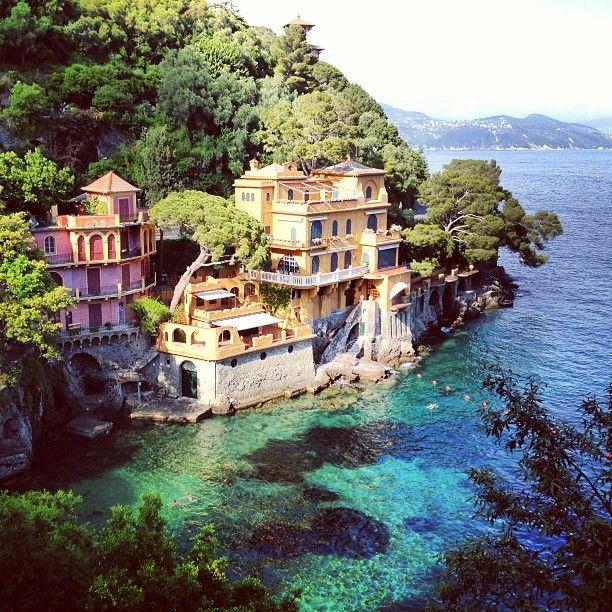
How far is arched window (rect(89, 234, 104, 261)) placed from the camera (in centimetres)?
4117

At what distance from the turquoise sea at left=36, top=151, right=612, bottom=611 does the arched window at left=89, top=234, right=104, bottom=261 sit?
33.3 feet

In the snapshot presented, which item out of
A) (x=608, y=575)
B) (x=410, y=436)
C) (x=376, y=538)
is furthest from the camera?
(x=410, y=436)

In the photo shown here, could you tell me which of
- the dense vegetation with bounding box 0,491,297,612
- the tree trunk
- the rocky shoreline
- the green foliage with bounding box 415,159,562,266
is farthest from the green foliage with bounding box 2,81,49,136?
the dense vegetation with bounding box 0,491,297,612

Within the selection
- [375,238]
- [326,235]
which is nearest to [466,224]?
[375,238]

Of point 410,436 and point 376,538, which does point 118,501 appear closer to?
point 376,538

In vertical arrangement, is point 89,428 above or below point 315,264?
below

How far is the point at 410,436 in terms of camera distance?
128ft

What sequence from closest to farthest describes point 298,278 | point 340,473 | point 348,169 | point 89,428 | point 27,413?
point 340,473 → point 27,413 → point 89,428 → point 298,278 → point 348,169

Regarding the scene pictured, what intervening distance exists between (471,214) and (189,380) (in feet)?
108

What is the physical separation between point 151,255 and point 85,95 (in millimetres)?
17214

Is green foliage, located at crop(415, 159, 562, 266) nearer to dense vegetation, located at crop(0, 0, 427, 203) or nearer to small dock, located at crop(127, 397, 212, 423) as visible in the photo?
dense vegetation, located at crop(0, 0, 427, 203)

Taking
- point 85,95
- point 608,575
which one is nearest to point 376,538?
point 608,575

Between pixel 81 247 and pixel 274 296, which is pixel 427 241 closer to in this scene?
pixel 274 296

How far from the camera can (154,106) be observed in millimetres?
61688
